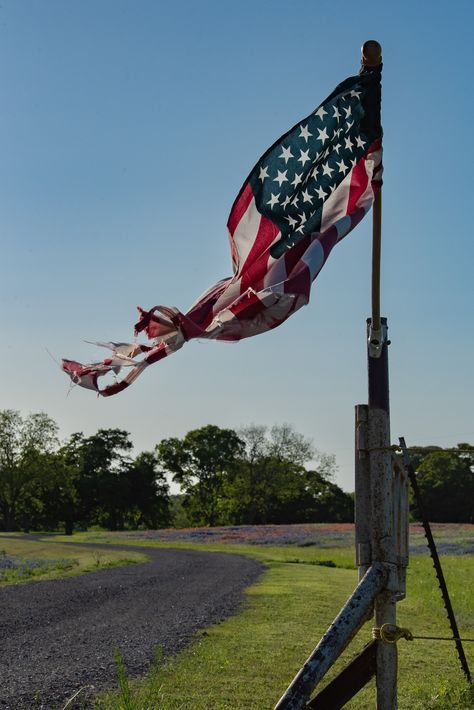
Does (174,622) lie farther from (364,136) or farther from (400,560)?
(364,136)

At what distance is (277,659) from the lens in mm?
9828

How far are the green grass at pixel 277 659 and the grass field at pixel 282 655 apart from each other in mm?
11

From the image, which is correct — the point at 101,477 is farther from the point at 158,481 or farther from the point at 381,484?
the point at 381,484

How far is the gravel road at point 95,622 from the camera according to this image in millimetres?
8859

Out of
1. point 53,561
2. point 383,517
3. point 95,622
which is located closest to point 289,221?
point 383,517

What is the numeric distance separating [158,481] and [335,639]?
291 feet

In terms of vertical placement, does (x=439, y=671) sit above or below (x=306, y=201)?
below

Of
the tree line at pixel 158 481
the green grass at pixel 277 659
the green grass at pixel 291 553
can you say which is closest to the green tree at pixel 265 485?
the tree line at pixel 158 481

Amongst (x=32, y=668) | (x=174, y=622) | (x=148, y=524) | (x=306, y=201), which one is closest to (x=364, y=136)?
(x=306, y=201)

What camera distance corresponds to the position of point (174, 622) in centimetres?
1349

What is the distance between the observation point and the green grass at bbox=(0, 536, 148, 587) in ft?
80.3

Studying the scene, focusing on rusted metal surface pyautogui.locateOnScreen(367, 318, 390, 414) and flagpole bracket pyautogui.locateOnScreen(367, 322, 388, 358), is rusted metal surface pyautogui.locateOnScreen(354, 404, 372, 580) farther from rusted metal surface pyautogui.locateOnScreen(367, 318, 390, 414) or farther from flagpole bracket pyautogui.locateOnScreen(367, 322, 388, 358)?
flagpole bracket pyautogui.locateOnScreen(367, 322, 388, 358)

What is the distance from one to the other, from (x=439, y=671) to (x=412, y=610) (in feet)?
20.1

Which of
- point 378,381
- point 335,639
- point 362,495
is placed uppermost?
point 378,381
